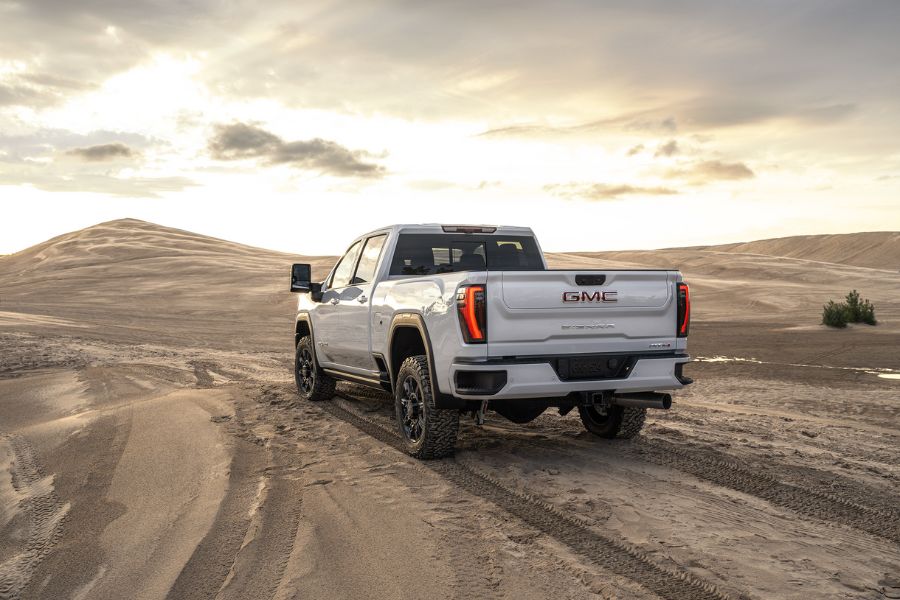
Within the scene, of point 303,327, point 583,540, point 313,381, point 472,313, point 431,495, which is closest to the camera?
point 583,540

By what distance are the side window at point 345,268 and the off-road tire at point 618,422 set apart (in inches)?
124

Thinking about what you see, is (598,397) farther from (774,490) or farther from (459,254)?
(459,254)

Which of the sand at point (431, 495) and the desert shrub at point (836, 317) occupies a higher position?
the desert shrub at point (836, 317)

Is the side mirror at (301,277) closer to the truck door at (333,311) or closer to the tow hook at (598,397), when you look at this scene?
the truck door at (333,311)

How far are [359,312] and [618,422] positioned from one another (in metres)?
2.89

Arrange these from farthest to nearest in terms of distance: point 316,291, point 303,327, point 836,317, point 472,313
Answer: point 836,317 < point 303,327 < point 316,291 < point 472,313

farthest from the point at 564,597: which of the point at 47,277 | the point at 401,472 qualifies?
the point at 47,277

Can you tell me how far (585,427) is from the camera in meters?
7.99

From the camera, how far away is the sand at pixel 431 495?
3984mm

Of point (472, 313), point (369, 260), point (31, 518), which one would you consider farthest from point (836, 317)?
point (31, 518)

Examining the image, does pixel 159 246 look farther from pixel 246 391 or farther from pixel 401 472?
pixel 401 472

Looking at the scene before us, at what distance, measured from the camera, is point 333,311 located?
353 inches

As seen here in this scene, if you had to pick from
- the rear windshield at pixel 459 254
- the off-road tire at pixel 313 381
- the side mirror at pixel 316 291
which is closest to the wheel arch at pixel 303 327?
the off-road tire at pixel 313 381

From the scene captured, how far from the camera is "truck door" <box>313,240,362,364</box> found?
884cm
